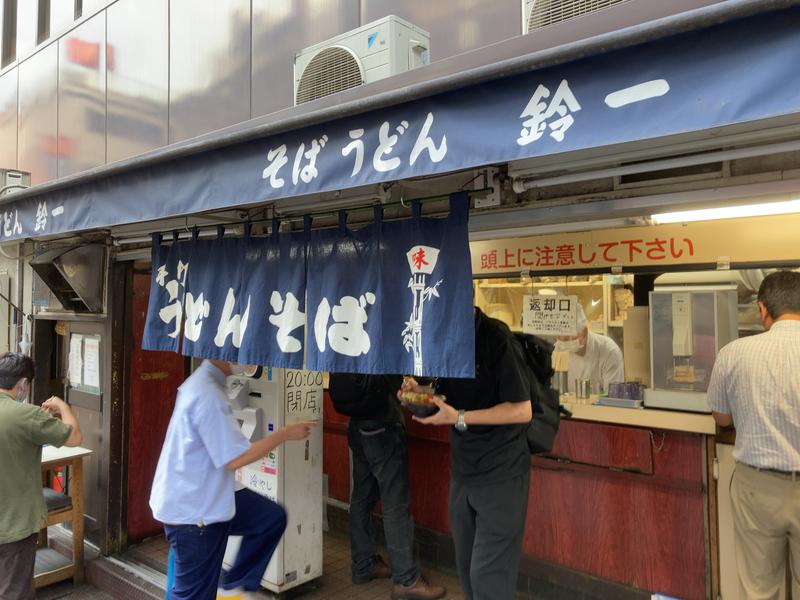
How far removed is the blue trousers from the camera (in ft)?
12.4

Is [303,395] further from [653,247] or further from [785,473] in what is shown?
[653,247]

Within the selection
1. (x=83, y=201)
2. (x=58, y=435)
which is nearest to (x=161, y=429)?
(x=58, y=435)

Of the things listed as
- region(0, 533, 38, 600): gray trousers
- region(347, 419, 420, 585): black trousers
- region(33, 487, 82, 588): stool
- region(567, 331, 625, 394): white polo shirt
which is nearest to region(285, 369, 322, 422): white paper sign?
region(347, 419, 420, 585): black trousers

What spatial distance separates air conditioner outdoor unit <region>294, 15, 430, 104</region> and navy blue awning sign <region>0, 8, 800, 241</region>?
4.17 ft

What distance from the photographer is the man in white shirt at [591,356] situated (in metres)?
6.25

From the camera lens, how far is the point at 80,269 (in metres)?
6.01

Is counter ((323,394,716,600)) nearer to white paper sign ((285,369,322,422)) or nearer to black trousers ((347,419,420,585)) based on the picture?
black trousers ((347,419,420,585))

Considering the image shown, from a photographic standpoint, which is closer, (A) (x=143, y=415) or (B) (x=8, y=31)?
(A) (x=143, y=415)

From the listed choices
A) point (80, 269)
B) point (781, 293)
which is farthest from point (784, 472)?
point (80, 269)

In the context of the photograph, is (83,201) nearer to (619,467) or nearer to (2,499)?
(2,499)

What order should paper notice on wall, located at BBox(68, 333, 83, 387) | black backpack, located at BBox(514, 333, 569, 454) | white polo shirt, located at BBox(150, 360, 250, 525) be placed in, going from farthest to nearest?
paper notice on wall, located at BBox(68, 333, 83, 387) → black backpack, located at BBox(514, 333, 569, 454) → white polo shirt, located at BBox(150, 360, 250, 525)

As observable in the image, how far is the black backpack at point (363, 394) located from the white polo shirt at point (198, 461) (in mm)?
1307

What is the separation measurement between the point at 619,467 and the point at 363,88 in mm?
3506

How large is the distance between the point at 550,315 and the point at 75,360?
550 centimetres
